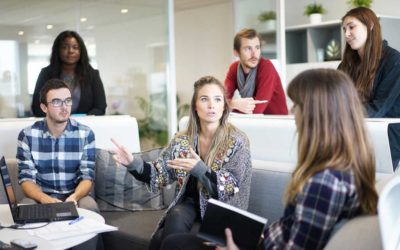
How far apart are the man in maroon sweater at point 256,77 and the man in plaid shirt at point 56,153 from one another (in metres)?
1.02

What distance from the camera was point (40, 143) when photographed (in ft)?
9.95

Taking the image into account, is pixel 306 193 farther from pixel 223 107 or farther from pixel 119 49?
pixel 119 49

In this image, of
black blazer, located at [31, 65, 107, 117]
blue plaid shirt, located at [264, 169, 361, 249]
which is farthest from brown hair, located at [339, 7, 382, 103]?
black blazer, located at [31, 65, 107, 117]

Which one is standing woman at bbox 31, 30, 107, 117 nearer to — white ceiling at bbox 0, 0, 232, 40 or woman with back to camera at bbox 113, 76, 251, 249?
white ceiling at bbox 0, 0, 232, 40

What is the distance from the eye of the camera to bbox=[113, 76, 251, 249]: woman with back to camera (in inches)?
95.4

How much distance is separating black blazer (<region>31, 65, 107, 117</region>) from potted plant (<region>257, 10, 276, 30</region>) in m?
3.09

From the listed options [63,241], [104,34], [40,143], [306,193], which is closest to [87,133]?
[40,143]

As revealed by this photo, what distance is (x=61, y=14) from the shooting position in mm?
4949

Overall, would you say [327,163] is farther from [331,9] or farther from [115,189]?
[331,9]

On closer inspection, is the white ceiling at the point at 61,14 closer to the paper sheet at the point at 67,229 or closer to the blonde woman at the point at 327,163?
the paper sheet at the point at 67,229

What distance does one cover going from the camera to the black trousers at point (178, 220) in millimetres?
2443

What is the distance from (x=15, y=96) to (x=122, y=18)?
4.39 ft

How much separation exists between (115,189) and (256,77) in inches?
47.0

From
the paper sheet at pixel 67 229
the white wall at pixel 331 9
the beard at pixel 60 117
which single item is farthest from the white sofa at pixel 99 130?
the white wall at pixel 331 9
